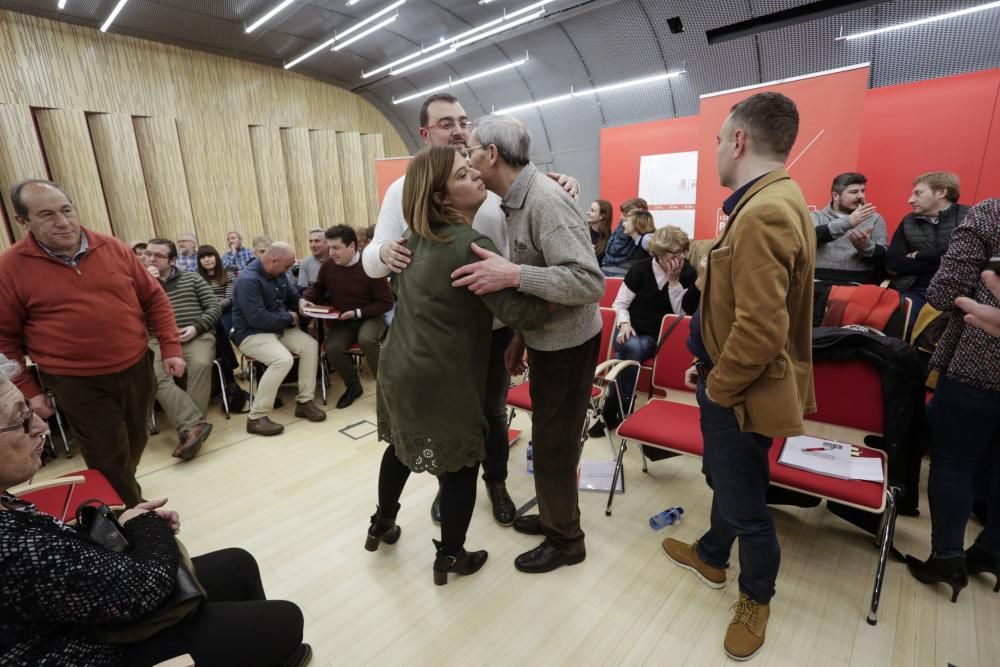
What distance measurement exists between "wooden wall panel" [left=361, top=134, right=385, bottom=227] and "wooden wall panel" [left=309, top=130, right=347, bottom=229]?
0.76m

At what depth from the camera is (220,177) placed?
9.02 metres

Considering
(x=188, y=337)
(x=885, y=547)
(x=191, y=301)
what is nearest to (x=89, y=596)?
(x=885, y=547)

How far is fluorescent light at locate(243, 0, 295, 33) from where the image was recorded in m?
7.65

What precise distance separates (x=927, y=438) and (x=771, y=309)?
4.69ft

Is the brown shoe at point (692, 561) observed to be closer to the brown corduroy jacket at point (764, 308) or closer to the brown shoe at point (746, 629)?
the brown shoe at point (746, 629)

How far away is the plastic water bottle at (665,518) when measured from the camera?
2.40 m

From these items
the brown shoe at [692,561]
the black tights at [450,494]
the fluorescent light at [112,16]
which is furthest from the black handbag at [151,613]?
the fluorescent light at [112,16]

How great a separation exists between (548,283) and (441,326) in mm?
389

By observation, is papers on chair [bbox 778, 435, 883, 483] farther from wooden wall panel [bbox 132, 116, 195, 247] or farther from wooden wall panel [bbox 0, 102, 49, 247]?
wooden wall panel [bbox 132, 116, 195, 247]

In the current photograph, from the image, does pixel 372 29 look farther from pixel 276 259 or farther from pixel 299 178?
pixel 276 259

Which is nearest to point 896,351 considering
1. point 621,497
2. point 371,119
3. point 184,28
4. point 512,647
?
point 621,497

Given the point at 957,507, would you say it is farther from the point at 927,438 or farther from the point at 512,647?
the point at 512,647

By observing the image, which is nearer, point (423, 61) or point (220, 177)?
point (220, 177)

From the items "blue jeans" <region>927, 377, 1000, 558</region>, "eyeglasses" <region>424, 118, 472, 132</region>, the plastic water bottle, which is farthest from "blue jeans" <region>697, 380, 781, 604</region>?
"eyeglasses" <region>424, 118, 472, 132</region>
